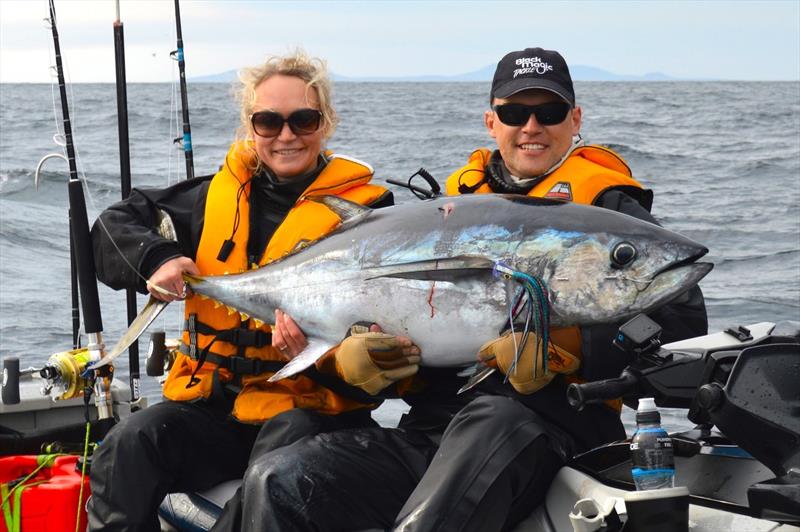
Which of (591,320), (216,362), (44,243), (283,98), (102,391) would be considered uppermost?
(283,98)

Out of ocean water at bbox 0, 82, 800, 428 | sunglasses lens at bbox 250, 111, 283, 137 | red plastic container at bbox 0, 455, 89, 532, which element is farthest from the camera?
ocean water at bbox 0, 82, 800, 428

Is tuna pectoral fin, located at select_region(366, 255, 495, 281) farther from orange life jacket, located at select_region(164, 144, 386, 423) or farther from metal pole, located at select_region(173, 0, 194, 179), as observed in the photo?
metal pole, located at select_region(173, 0, 194, 179)

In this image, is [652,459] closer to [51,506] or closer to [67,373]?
[51,506]

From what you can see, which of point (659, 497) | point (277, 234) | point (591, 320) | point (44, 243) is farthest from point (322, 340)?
point (44, 243)

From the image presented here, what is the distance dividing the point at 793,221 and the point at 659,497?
13.4 metres

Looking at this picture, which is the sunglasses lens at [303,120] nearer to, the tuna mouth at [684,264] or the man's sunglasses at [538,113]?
the man's sunglasses at [538,113]

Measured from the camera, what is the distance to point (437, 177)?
18.5 m

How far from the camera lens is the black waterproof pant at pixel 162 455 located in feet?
12.6

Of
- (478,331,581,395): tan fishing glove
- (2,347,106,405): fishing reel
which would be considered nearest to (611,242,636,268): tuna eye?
(478,331,581,395): tan fishing glove

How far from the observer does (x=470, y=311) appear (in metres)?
3.36

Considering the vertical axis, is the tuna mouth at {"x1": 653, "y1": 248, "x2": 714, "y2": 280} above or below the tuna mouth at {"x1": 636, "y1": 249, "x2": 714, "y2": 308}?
above

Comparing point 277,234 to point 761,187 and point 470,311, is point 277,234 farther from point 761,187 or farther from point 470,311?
point 761,187

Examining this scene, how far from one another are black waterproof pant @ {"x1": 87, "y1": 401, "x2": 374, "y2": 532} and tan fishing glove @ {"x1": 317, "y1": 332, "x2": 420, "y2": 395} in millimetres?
448

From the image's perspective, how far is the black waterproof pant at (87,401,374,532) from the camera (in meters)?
3.85
